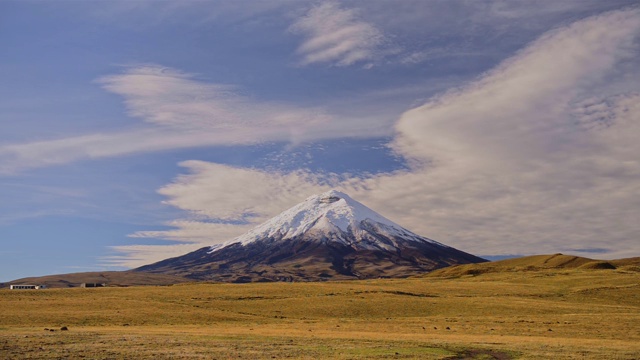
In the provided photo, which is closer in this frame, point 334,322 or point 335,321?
point 334,322

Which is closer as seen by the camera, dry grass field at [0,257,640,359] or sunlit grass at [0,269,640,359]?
dry grass field at [0,257,640,359]

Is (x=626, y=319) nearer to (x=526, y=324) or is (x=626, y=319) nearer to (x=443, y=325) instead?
(x=526, y=324)

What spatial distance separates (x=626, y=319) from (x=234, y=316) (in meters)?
48.3

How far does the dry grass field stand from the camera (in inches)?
1516

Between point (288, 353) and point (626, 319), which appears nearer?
point (288, 353)

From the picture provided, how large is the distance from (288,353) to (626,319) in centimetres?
5148

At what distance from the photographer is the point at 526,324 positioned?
66562 millimetres

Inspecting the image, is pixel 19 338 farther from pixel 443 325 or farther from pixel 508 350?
pixel 443 325

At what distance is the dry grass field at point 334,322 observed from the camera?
1516 inches

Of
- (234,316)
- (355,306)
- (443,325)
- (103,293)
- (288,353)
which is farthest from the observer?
(103,293)

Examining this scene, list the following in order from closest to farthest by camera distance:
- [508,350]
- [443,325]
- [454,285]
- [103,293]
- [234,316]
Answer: [508,350], [443,325], [234,316], [103,293], [454,285]

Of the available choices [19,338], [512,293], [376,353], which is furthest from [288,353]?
[512,293]

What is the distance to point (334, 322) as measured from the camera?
230ft

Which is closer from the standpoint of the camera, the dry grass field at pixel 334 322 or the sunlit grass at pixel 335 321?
the dry grass field at pixel 334 322
